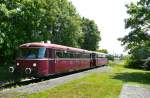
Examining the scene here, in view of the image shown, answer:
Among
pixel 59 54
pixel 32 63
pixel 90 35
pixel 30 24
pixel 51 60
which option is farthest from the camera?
pixel 90 35

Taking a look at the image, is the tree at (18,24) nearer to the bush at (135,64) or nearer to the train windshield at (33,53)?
the train windshield at (33,53)

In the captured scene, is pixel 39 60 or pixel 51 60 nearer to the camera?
Answer: pixel 39 60

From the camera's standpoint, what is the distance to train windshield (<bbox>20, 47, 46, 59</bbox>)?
2610 centimetres

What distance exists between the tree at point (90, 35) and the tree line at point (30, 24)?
3357 centimetres

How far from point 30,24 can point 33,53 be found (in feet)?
38.9

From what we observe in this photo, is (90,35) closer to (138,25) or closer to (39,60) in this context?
(138,25)

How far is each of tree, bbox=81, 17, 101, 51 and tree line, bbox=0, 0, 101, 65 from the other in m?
33.6

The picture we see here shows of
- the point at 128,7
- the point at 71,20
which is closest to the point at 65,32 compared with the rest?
the point at 71,20

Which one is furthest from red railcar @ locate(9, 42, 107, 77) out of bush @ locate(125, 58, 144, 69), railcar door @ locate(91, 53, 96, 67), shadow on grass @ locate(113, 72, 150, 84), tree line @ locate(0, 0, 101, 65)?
bush @ locate(125, 58, 144, 69)

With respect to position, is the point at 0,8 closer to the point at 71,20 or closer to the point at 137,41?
the point at 137,41

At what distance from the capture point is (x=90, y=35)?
10681 centimetres

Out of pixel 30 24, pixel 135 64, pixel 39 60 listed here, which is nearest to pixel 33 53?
pixel 39 60

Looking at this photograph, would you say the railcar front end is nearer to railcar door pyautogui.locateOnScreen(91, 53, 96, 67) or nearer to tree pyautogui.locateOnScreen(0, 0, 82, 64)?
tree pyautogui.locateOnScreen(0, 0, 82, 64)

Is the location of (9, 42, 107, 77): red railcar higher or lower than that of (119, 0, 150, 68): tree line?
lower
